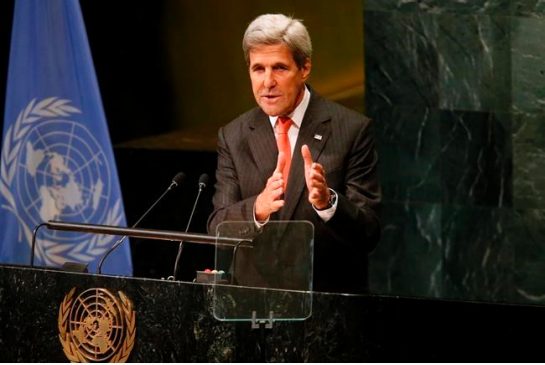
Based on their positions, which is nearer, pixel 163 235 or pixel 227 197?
pixel 163 235

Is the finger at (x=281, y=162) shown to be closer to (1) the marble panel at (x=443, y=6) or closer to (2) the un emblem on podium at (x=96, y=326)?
(2) the un emblem on podium at (x=96, y=326)

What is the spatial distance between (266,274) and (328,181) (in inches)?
33.3

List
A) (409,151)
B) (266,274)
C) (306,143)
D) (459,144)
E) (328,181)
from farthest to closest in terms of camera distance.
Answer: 1. (409,151)
2. (459,144)
3. (306,143)
4. (328,181)
5. (266,274)

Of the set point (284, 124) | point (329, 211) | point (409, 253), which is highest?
point (284, 124)

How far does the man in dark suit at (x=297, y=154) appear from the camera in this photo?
15.1 feet

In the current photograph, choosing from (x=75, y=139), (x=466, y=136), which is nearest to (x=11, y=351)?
(x=75, y=139)

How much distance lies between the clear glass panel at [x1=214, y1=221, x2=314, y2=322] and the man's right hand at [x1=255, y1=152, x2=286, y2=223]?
1.01 feet

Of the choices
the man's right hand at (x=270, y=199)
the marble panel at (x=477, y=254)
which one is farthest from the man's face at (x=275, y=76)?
the marble panel at (x=477, y=254)

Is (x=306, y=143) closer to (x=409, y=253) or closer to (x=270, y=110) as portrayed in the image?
(x=270, y=110)

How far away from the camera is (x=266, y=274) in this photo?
3.96 meters

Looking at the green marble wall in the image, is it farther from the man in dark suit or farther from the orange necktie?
the orange necktie

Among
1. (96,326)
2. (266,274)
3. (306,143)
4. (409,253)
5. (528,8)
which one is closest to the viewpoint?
(266,274)

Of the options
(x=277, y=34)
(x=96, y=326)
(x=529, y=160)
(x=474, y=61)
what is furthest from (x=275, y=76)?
(x=529, y=160)

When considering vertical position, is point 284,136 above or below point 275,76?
below
